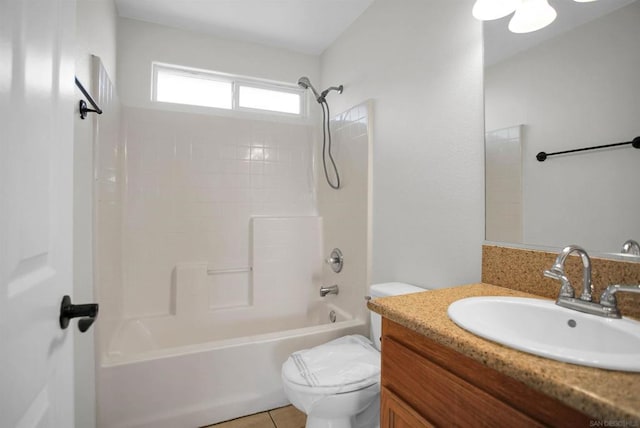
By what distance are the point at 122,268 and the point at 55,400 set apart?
5.88 feet

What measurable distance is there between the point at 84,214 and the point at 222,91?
165cm

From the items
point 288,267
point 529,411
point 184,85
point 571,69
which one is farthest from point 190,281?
point 571,69

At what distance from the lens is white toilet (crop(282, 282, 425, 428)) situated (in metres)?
1.21

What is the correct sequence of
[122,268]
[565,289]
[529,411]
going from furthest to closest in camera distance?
[122,268] → [565,289] → [529,411]

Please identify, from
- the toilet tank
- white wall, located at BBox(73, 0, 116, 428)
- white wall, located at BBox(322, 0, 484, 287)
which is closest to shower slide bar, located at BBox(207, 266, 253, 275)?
white wall, located at BBox(73, 0, 116, 428)

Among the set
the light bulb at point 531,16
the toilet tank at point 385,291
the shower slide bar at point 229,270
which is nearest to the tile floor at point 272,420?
the toilet tank at point 385,291

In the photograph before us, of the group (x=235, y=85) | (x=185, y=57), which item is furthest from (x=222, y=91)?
(x=185, y=57)

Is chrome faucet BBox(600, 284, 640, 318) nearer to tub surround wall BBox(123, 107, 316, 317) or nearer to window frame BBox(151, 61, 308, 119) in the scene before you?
tub surround wall BBox(123, 107, 316, 317)

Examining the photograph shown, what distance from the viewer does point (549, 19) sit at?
1025 mm

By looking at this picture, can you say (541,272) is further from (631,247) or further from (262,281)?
(262,281)

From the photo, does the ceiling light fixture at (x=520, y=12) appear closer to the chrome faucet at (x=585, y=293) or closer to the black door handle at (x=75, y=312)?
the chrome faucet at (x=585, y=293)

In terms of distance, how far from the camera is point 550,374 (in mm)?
518

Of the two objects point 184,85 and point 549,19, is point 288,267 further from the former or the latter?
point 549,19

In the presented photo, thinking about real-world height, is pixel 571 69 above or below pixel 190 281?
above
